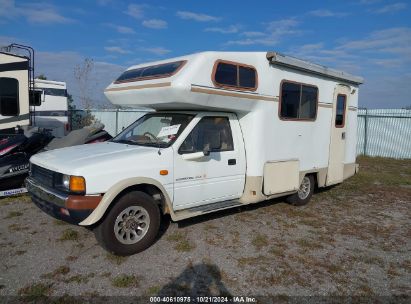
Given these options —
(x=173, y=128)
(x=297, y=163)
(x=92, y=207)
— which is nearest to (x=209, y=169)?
(x=173, y=128)

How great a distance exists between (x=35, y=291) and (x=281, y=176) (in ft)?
15.0

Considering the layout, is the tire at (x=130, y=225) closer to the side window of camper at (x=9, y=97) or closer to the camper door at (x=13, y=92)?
the camper door at (x=13, y=92)

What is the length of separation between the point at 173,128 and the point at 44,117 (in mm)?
12382

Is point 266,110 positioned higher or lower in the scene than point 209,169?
higher

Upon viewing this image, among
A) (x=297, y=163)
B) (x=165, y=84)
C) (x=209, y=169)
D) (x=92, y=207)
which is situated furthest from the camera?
(x=297, y=163)

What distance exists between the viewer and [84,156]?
4965mm

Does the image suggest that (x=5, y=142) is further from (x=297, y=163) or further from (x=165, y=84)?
(x=297, y=163)

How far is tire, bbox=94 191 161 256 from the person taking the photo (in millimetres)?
4586

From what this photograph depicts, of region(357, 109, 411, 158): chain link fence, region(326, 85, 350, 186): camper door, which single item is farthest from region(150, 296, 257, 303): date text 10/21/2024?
region(357, 109, 411, 158): chain link fence

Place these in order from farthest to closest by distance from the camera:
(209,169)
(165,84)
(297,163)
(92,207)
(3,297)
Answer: (297,163)
(209,169)
(165,84)
(92,207)
(3,297)

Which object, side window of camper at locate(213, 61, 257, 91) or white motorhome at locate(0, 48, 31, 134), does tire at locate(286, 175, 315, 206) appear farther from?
white motorhome at locate(0, 48, 31, 134)

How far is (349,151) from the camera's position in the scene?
29.2 feet

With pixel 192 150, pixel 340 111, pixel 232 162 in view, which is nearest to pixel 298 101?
pixel 340 111

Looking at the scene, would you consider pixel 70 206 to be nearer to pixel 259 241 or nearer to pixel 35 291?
pixel 35 291
